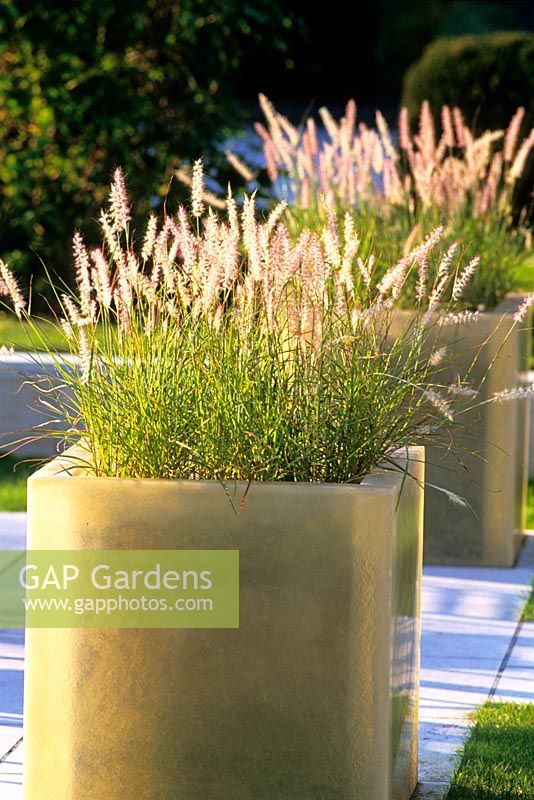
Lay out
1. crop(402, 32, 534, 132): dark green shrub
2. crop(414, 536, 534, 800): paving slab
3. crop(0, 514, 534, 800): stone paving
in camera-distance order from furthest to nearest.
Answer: crop(402, 32, 534, 132): dark green shrub → crop(414, 536, 534, 800): paving slab → crop(0, 514, 534, 800): stone paving

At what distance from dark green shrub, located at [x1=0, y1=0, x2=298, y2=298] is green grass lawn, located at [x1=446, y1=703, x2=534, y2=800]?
6.19m

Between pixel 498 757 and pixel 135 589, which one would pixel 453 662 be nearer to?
pixel 498 757

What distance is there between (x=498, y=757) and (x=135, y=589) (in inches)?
46.4

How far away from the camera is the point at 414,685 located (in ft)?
11.4

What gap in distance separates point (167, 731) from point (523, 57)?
11114mm

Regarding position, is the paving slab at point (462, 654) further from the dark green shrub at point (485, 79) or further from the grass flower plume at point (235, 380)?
the dark green shrub at point (485, 79)

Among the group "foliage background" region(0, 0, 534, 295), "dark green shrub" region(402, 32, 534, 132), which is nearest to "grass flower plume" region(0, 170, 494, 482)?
"foliage background" region(0, 0, 534, 295)

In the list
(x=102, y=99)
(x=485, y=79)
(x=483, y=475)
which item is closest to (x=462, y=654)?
(x=483, y=475)

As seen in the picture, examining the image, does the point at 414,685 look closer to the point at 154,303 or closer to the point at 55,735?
the point at 55,735

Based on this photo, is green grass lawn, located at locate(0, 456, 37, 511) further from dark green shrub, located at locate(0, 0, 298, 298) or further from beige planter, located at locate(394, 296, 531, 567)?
dark green shrub, located at locate(0, 0, 298, 298)

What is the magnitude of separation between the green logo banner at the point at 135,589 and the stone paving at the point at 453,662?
58 cm

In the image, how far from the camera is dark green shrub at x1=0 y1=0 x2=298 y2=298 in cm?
951

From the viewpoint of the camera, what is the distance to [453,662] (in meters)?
4.60

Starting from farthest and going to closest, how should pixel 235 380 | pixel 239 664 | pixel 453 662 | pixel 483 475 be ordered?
pixel 483 475, pixel 453 662, pixel 235 380, pixel 239 664
